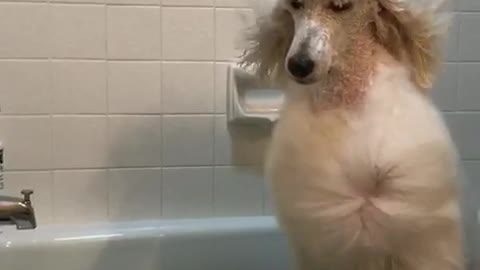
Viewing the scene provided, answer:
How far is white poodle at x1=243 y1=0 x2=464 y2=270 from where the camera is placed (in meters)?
0.94

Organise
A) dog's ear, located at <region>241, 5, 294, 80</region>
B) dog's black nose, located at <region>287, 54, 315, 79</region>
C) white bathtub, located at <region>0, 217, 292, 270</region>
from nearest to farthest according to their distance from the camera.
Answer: dog's black nose, located at <region>287, 54, 315, 79</region>, dog's ear, located at <region>241, 5, 294, 80</region>, white bathtub, located at <region>0, 217, 292, 270</region>

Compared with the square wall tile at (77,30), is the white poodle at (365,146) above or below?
below

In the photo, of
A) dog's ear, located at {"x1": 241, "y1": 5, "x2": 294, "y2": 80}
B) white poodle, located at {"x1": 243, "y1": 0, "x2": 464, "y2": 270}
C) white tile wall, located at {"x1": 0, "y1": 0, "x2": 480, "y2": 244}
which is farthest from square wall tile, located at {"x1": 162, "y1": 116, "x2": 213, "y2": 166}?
white poodle, located at {"x1": 243, "y1": 0, "x2": 464, "y2": 270}

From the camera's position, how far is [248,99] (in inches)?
58.4

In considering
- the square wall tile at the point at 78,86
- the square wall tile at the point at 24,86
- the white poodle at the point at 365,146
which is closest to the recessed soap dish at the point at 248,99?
the square wall tile at the point at 78,86

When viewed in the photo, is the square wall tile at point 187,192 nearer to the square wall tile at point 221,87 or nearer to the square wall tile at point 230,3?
the square wall tile at point 221,87

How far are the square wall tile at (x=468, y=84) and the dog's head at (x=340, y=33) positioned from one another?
1.93ft

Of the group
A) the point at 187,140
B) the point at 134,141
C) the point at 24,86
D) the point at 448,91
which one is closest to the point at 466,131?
the point at 448,91

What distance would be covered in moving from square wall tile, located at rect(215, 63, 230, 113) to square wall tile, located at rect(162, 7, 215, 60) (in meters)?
0.03

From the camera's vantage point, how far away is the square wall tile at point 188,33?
1.45 metres

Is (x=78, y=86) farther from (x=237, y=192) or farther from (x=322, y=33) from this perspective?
(x=322, y=33)

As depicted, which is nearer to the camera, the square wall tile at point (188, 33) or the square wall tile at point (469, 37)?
the square wall tile at point (188, 33)

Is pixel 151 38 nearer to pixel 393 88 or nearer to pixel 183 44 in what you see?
pixel 183 44

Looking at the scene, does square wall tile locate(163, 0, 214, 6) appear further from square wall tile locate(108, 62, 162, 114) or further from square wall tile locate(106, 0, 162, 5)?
square wall tile locate(108, 62, 162, 114)
